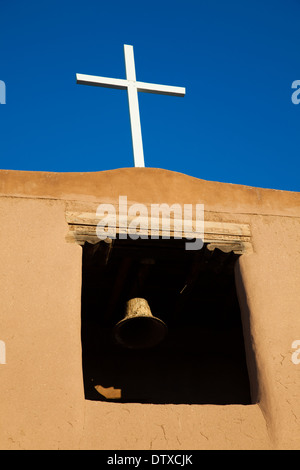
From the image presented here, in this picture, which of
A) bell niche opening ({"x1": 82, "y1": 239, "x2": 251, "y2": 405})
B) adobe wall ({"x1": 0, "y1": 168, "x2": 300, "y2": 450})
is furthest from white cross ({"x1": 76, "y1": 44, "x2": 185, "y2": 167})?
bell niche opening ({"x1": 82, "y1": 239, "x2": 251, "y2": 405})

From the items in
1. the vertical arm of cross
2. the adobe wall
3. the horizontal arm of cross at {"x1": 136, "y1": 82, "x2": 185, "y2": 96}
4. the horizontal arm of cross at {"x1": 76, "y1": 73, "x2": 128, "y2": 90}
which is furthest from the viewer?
the horizontal arm of cross at {"x1": 136, "y1": 82, "x2": 185, "y2": 96}

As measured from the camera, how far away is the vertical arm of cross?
6141 mm

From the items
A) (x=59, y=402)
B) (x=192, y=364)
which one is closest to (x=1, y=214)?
(x=59, y=402)

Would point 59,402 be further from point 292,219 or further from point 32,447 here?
point 292,219

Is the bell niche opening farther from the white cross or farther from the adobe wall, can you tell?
the white cross

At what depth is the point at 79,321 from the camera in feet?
16.1

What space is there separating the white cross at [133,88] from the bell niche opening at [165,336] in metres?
1.03

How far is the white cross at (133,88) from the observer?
621 cm

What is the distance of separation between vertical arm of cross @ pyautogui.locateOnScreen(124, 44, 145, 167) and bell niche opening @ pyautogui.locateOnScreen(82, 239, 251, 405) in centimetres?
93

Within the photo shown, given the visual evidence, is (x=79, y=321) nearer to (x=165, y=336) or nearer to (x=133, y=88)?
(x=165, y=336)

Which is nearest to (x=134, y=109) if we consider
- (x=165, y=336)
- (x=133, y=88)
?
(x=133, y=88)

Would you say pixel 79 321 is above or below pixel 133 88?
below

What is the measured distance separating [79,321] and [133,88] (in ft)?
8.70

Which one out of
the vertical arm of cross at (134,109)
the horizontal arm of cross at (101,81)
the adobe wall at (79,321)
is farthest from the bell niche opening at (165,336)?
the horizontal arm of cross at (101,81)
